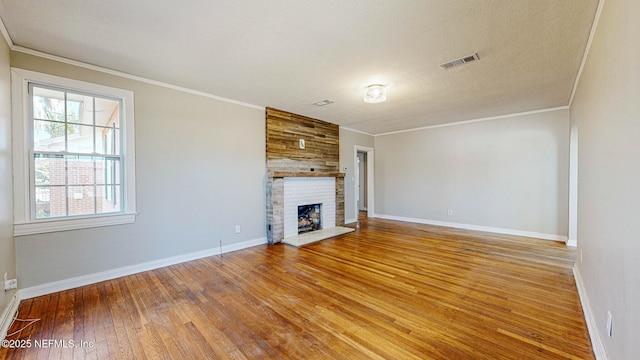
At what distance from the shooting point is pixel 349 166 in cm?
672

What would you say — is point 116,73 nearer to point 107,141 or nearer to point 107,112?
point 107,112

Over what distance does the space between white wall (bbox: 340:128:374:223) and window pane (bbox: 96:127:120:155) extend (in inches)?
180

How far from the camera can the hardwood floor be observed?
1812 mm

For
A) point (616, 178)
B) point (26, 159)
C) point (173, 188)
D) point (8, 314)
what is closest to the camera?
point (616, 178)

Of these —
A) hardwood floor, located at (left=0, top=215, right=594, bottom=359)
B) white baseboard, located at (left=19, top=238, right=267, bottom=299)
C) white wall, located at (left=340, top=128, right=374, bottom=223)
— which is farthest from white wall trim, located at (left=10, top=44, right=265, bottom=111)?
white wall, located at (left=340, top=128, right=374, bottom=223)

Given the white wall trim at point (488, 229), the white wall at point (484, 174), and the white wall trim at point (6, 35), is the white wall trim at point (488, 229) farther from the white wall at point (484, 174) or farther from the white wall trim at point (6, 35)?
the white wall trim at point (6, 35)

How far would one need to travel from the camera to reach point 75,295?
2648 millimetres

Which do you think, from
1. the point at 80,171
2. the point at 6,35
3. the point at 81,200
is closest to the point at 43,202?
the point at 81,200

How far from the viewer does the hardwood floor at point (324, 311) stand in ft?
5.94

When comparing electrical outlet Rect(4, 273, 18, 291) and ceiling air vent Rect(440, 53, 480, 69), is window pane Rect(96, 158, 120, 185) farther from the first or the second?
ceiling air vent Rect(440, 53, 480, 69)

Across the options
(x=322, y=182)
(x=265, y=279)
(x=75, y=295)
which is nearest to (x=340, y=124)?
(x=322, y=182)

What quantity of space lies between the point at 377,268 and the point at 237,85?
3206 millimetres

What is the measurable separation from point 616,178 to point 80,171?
477cm

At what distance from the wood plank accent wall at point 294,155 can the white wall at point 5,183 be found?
3.07 metres
